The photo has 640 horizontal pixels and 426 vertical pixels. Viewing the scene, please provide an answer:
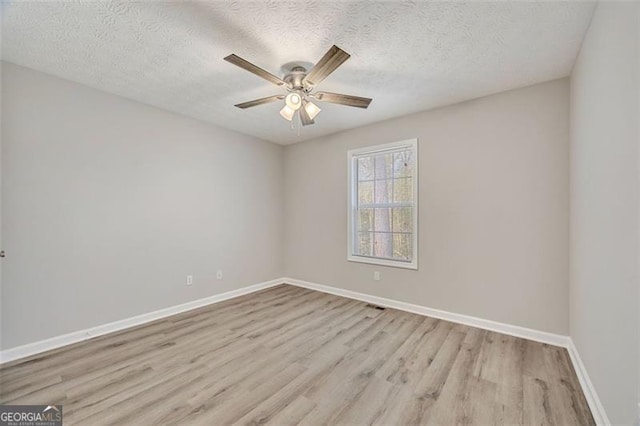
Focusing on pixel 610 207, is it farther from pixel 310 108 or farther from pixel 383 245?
pixel 383 245

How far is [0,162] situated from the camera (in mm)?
2207

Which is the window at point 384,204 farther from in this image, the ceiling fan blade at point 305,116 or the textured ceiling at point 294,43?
the ceiling fan blade at point 305,116

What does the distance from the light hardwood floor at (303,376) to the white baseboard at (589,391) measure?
0.05 metres

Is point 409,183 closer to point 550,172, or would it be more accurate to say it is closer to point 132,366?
point 550,172

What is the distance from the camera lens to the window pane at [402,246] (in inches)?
141

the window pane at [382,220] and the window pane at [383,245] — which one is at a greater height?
the window pane at [382,220]

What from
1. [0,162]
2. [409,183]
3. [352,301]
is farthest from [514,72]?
[0,162]

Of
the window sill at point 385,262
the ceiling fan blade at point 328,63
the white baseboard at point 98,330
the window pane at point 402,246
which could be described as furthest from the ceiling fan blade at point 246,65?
the white baseboard at point 98,330

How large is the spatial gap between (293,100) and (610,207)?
2238mm

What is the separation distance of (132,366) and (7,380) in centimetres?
83

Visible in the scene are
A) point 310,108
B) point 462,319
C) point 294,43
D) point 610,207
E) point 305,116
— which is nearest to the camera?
point 610,207

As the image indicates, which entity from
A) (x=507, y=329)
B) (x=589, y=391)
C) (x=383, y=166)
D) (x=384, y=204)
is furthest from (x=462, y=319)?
(x=383, y=166)

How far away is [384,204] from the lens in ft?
12.6

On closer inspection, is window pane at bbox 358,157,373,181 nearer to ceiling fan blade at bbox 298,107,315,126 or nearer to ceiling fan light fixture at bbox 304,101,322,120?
ceiling fan blade at bbox 298,107,315,126
